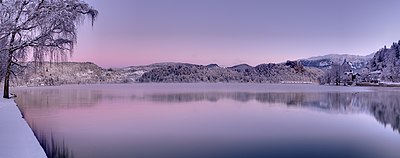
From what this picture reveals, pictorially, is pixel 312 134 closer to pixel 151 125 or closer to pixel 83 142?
pixel 151 125

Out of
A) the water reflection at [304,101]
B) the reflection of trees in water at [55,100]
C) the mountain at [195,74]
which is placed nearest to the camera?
the water reflection at [304,101]

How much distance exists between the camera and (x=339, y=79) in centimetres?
9925

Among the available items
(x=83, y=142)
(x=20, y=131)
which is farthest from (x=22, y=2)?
(x=83, y=142)

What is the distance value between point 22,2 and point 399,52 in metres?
118

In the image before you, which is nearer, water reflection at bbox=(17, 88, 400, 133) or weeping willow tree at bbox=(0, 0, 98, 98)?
weeping willow tree at bbox=(0, 0, 98, 98)

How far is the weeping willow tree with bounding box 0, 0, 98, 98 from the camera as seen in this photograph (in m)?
9.06

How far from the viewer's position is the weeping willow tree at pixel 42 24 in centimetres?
906

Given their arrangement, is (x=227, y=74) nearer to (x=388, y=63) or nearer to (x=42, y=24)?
(x=388, y=63)

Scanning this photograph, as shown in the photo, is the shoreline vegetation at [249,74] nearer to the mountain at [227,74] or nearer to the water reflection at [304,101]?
the mountain at [227,74]

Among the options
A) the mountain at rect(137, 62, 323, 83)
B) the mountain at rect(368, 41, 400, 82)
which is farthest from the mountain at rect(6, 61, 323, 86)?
the mountain at rect(368, 41, 400, 82)

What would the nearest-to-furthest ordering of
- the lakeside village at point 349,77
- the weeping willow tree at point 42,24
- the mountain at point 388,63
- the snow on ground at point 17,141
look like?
1. the snow on ground at point 17,141
2. the weeping willow tree at point 42,24
3. the mountain at point 388,63
4. the lakeside village at point 349,77

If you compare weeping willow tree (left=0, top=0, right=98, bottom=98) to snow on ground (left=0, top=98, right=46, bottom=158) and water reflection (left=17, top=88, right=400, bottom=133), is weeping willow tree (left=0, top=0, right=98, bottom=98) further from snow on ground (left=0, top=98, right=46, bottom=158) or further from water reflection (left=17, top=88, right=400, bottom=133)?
water reflection (left=17, top=88, right=400, bottom=133)

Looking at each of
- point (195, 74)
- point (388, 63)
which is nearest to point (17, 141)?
point (388, 63)

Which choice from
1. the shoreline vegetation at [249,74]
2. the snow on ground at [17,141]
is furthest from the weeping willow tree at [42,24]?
the shoreline vegetation at [249,74]
